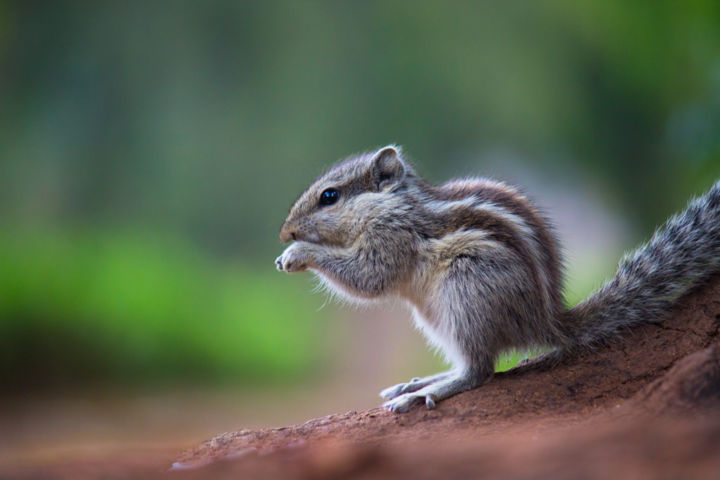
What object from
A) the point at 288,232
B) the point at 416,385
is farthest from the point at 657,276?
the point at 288,232

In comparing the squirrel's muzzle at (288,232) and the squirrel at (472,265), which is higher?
the squirrel's muzzle at (288,232)

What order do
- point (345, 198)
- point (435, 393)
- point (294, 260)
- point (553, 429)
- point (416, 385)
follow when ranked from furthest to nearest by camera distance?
point (345, 198) < point (294, 260) < point (416, 385) < point (435, 393) < point (553, 429)

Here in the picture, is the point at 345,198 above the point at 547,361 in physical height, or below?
above

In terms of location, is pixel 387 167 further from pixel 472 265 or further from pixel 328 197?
pixel 472 265

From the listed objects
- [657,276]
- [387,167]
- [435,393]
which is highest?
[387,167]

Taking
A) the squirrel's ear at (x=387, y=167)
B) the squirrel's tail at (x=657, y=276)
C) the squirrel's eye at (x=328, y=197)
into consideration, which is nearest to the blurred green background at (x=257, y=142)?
the squirrel's tail at (x=657, y=276)

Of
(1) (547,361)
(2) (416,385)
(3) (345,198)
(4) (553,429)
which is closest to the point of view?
(4) (553,429)

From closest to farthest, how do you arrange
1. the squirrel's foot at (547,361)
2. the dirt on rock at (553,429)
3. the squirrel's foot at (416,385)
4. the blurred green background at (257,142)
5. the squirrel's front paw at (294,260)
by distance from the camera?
the dirt on rock at (553,429) < the squirrel's foot at (547,361) < the squirrel's foot at (416,385) < the squirrel's front paw at (294,260) < the blurred green background at (257,142)

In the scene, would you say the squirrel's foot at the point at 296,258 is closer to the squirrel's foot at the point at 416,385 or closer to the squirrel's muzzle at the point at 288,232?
the squirrel's muzzle at the point at 288,232
